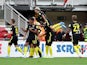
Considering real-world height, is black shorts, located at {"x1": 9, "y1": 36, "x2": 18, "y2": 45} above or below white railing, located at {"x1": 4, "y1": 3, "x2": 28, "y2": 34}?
below

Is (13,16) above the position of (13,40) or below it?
Answer: above

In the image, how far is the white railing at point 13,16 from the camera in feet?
107

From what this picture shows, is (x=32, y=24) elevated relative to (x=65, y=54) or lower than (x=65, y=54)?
elevated

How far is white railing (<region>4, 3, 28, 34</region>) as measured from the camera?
107 ft

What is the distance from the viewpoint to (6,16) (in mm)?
33500

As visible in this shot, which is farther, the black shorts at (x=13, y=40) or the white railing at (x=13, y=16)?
the white railing at (x=13, y=16)

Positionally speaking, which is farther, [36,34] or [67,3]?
[67,3]

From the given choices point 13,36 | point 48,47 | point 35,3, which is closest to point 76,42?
point 48,47

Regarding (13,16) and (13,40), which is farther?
(13,16)

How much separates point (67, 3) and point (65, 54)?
1171 centimetres

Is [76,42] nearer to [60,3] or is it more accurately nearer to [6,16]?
[6,16]

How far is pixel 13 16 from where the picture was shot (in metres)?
33.1

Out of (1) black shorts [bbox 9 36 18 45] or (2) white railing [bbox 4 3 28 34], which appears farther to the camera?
(2) white railing [bbox 4 3 28 34]

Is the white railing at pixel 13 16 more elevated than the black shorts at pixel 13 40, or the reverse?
the white railing at pixel 13 16
